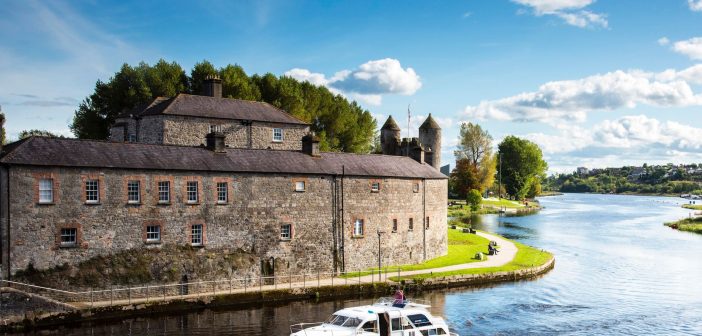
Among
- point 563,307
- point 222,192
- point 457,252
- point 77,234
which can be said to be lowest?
point 563,307

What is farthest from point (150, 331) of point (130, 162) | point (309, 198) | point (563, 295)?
point (563, 295)

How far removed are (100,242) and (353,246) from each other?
1574 cm

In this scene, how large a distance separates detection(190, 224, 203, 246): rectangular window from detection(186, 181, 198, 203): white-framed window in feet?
4.69

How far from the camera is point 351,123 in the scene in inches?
3103

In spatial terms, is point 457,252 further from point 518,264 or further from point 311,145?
point 311,145

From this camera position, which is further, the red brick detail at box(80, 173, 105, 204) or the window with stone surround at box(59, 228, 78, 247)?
the red brick detail at box(80, 173, 105, 204)

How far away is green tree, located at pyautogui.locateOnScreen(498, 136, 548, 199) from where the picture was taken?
454 ft

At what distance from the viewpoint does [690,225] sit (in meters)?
82.9

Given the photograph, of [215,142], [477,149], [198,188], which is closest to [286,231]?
[198,188]

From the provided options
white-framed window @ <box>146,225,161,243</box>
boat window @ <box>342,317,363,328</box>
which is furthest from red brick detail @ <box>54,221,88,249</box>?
boat window @ <box>342,317,363,328</box>

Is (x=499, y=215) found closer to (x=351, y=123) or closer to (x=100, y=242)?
(x=351, y=123)

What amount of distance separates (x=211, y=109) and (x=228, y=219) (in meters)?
14.8

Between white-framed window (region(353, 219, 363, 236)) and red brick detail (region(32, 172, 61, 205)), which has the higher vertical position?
red brick detail (region(32, 172, 61, 205))

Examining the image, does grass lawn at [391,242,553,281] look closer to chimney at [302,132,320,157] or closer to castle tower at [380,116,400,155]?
chimney at [302,132,320,157]
